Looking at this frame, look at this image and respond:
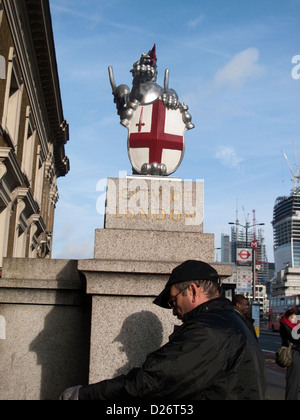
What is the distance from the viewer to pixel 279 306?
45156mm

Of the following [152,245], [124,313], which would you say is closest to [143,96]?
[152,245]

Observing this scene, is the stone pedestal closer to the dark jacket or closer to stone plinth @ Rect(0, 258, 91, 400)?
stone plinth @ Rect(0, 258, 91, 400)

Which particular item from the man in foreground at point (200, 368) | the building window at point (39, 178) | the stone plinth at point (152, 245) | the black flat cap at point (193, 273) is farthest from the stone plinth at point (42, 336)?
the building window at point (39, 178)

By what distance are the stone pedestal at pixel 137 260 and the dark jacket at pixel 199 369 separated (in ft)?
6.56

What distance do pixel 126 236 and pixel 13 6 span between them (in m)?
Result: 15.0

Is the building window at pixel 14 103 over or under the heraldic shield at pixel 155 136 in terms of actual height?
over

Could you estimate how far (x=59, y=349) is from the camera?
4.43 metres

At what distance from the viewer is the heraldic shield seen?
576 cm

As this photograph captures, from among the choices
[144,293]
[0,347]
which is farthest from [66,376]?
[144,293]

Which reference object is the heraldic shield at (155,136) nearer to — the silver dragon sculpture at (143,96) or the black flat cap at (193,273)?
the silver dragon sculpture at (143,96)

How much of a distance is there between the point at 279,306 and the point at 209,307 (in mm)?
45727

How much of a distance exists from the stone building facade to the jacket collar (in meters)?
11.7

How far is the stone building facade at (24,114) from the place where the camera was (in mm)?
16094

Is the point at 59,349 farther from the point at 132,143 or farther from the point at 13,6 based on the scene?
the point at 13,6
